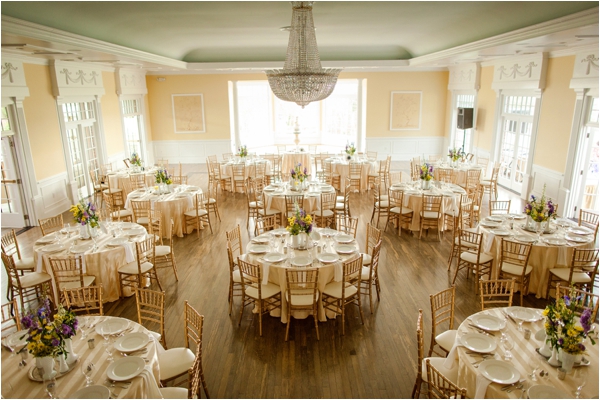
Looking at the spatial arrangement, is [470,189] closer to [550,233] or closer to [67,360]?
[550,233]

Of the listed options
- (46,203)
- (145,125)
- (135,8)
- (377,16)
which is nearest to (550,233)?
(377,16)

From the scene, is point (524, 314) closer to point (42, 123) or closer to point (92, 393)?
point (92, 393)

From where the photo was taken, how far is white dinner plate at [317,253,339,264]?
5.42 metres

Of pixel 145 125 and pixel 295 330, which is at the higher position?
pixel 145 125

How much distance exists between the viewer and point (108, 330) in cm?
396

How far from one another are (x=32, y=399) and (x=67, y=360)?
41 cm

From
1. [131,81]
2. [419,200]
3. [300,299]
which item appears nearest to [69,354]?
[300,299]

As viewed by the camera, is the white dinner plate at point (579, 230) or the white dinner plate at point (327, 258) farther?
the white dinner plate at point (579, 230)

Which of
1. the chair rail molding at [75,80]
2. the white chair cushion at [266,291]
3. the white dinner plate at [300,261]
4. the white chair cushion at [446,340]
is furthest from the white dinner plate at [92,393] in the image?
the chair rail molding at [75,80]

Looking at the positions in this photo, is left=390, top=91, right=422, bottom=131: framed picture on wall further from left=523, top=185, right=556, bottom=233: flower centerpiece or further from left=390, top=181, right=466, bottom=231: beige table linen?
left=523, top=185, right=556, bottom=233: flower centerpiece

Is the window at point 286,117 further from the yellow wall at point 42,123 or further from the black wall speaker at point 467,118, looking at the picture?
the yellow wall at point 42,123

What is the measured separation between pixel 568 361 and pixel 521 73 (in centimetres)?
976

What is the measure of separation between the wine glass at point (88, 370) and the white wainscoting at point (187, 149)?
45.4ft

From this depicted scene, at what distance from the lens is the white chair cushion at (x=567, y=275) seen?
18.9ft
